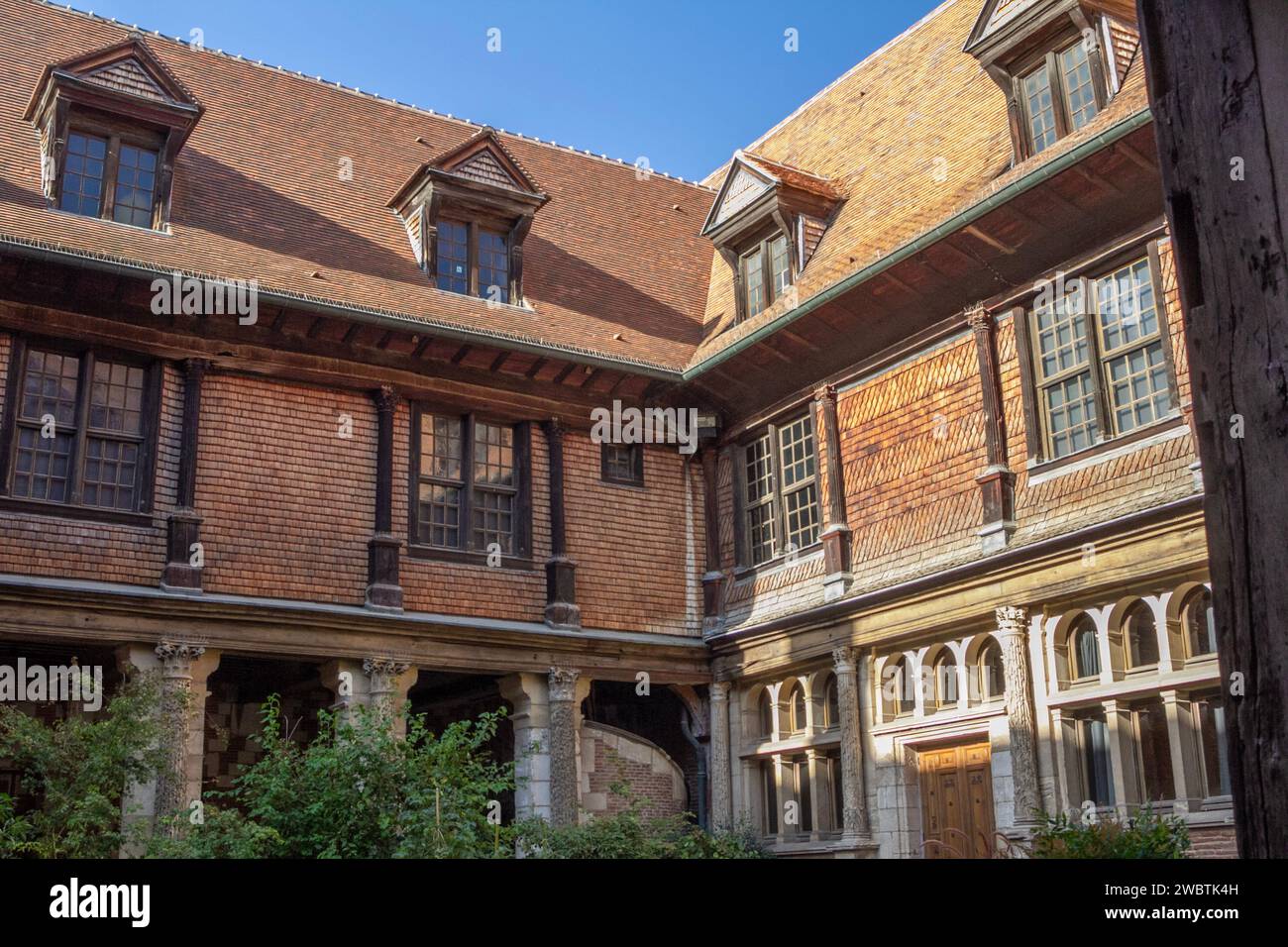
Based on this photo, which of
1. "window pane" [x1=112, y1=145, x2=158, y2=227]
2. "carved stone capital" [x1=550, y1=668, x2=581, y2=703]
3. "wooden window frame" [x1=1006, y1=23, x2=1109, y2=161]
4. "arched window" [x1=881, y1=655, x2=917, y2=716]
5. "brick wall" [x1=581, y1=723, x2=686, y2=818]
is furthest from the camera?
"brick wall" [x1=581, y1=723, x2=686, y2=818]

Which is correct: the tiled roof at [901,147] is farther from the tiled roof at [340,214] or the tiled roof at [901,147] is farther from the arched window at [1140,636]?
the arched window at [1140,636]

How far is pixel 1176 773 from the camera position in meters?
12.3

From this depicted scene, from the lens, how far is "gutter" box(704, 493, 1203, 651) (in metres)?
12.6

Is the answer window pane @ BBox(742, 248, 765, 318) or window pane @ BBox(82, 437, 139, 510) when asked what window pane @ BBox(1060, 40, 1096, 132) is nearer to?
window pane @ BBox(742, 248, 765, 318)

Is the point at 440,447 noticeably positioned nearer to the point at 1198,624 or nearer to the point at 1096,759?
the point at 1096,759

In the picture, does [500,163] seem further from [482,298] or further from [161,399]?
[161,399]

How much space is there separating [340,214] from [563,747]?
7.79m

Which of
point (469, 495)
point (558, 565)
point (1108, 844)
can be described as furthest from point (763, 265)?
point (1108, 844)

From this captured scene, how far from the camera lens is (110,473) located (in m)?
14.9

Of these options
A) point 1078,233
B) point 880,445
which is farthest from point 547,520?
point 1078,233

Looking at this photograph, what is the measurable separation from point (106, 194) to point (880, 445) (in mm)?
9658

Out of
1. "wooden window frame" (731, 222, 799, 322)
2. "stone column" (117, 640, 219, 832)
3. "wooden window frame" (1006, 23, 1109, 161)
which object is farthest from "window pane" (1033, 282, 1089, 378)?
"stone column" (117, 640, 219, 832)

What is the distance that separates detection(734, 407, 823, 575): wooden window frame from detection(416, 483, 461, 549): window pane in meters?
3.85
